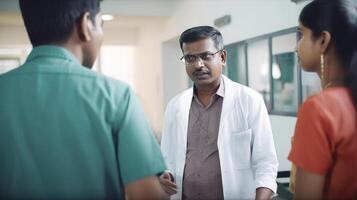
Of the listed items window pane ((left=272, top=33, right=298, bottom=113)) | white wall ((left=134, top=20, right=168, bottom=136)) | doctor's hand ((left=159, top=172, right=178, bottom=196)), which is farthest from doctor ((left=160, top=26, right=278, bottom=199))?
white wall ((left=134, top=20, right=168, bottom=136))

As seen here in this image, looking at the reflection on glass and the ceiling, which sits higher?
the ceiling

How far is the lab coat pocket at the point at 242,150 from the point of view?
1439mm

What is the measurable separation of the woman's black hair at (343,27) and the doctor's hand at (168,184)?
860 mm

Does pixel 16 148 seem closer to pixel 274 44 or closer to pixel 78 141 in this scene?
pixel 78 141

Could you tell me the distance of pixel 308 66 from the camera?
0.91 meters

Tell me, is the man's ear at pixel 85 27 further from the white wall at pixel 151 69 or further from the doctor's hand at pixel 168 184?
the white wall at pixel 151 69

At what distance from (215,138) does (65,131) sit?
2.85 feet

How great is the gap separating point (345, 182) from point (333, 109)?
0.18 m

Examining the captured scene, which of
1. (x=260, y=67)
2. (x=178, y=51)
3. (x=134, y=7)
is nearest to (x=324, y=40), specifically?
(x=260, y=67)

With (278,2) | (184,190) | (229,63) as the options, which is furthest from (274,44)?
(184,190)

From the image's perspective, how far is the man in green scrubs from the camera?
70 centimetres

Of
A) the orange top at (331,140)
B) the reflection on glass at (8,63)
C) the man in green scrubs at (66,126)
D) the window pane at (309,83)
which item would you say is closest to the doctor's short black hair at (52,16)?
the man in green scrubs at (66,126)

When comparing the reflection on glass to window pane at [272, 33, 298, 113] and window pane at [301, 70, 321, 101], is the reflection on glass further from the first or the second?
window pane at [301, 70, 321, 101]

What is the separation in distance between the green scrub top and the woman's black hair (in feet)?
1.69
